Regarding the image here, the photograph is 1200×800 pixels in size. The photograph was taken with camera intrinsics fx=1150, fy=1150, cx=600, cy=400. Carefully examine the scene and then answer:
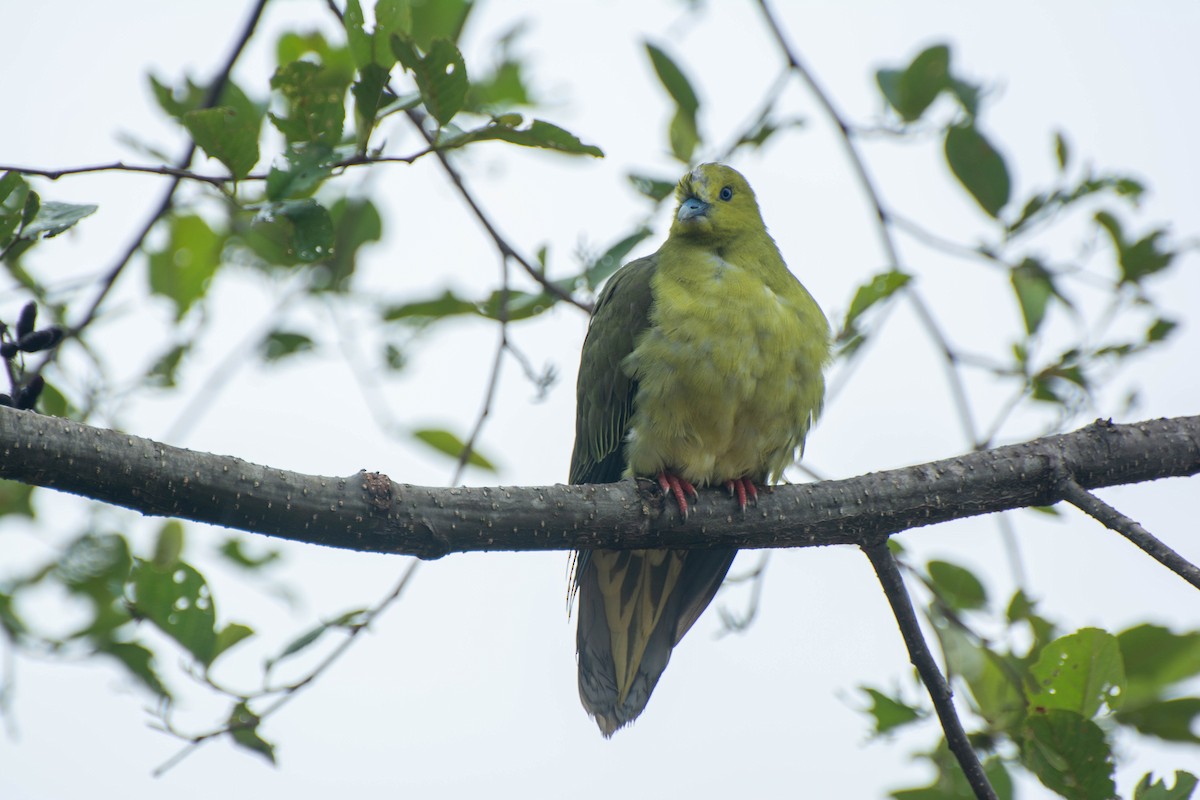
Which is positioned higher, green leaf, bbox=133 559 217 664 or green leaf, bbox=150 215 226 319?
green leaf, bbox=150 215 226 319

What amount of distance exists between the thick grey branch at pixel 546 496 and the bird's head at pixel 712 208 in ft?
3.99

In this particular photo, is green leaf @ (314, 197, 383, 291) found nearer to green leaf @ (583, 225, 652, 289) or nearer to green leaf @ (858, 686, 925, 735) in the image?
green leaf @ (583, 225, 652, 289)

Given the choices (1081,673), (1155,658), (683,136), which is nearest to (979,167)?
(683,136)

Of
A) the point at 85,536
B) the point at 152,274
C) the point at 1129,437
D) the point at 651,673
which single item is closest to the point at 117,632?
the point at 85,536

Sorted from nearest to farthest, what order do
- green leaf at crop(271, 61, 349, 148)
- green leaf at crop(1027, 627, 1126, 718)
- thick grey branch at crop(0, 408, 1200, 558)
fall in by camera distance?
thick grey branch at crop(0, 408, 1200, 558) < green leaf at crop(1027, 627, 1126, 718) < green leaf at crop(271, 61, 349, 148)

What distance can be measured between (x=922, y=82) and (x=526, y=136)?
1625 millimetres

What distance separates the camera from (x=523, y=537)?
268cm

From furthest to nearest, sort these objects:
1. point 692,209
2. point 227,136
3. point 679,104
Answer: point 692,209, point 679,104, point 227,136

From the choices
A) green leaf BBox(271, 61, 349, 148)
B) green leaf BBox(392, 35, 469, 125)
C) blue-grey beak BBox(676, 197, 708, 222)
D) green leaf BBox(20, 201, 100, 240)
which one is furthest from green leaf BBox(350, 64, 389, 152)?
blue-grey beak BBox(676, 197, 708, 222)

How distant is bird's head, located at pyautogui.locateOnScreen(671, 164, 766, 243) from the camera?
4.28 metres

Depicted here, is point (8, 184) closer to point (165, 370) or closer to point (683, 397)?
point (165, 370)

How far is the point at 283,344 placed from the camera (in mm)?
4121

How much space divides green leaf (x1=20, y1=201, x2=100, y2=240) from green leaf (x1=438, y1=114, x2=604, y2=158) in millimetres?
795

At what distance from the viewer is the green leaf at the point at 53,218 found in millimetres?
2398
